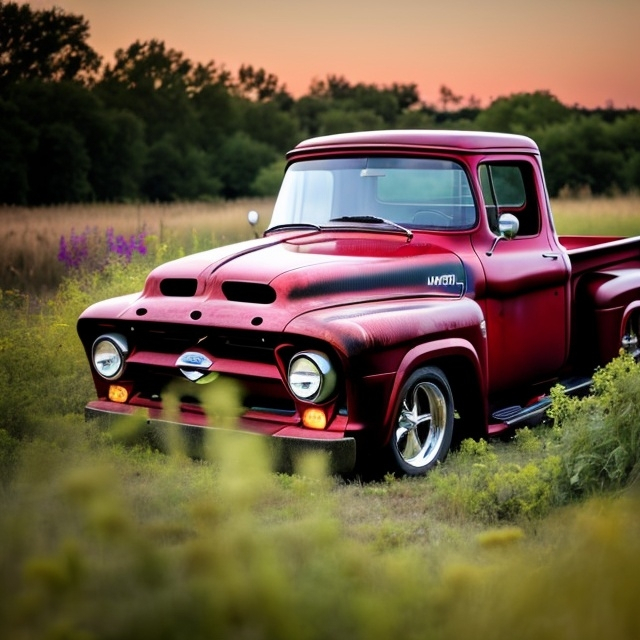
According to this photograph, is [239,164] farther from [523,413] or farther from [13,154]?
[523,413]

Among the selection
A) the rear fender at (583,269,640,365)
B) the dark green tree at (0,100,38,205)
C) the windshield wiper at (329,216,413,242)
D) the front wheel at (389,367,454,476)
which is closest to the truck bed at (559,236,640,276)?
the rear fender at (583,269,640,365)

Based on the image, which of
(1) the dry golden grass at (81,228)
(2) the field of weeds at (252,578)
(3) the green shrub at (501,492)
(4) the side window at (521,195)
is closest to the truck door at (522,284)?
(4) the side window at (521,195)

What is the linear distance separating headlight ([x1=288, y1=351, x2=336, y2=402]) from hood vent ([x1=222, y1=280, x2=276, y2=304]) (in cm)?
48

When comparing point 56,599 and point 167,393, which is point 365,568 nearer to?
point 56,599

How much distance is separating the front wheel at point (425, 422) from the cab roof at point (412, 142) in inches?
63.3

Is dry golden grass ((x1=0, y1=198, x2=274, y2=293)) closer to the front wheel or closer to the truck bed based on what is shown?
the truck bed

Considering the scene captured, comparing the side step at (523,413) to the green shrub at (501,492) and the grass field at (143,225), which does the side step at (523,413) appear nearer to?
the green shrub at (501,492)

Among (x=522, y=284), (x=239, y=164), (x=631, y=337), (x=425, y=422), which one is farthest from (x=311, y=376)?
(x=239, y=164)

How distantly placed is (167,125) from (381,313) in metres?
54.5

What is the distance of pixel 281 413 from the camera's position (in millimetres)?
5352

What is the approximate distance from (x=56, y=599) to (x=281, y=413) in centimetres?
324

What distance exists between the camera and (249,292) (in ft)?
18.4

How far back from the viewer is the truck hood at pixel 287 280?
5.45 meters

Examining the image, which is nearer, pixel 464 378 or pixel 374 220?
pixel 464 378
